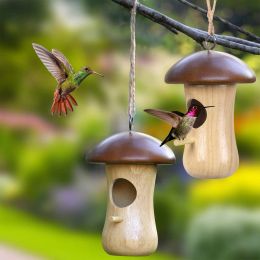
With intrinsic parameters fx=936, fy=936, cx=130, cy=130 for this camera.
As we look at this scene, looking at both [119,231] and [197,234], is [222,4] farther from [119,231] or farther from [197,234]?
[119,231]

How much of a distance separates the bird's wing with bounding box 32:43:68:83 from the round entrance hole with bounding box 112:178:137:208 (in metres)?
0.38

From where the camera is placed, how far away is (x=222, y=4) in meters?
4.94

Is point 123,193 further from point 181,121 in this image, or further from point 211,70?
point 211,70

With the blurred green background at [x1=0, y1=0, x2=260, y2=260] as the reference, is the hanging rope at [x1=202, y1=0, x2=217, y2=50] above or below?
below

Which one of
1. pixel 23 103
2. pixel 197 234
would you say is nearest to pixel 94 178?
pixel 23 103

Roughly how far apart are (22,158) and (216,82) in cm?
907

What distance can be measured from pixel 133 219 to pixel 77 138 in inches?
319

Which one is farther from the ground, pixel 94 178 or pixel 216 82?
pixel 94 178

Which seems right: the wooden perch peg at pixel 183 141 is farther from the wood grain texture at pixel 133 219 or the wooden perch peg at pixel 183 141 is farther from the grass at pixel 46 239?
the grass at pixel 46 239

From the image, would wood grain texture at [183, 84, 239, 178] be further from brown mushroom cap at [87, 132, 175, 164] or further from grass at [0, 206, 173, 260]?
grass at [0, 206, 173, 260]

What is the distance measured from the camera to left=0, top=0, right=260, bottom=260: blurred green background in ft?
28.0

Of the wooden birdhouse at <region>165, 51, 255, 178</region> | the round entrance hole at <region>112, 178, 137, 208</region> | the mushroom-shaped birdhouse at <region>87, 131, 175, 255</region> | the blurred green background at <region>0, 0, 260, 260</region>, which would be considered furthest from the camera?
the blurred green background at <region>0, 0, 260, 260</region>

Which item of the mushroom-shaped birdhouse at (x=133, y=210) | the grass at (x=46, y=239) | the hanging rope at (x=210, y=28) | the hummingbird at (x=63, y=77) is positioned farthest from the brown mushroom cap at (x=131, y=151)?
the grass at (x=46, y=239)

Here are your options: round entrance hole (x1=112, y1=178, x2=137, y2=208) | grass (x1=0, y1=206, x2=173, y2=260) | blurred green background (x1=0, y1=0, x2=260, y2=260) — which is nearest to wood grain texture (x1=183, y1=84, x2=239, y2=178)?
round entrance hole (x1=112, y1=178, x2=137, y2=208)
